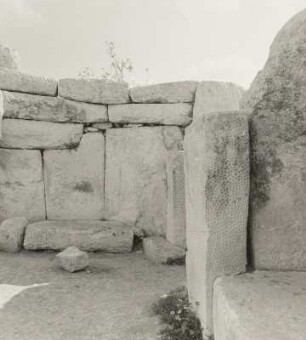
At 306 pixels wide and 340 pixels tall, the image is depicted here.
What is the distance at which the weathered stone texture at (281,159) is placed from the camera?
9.80 ft

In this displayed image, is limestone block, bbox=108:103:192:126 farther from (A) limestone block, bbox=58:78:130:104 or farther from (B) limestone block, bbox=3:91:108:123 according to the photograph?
(B) limestone block, bbox=3:91:108:123

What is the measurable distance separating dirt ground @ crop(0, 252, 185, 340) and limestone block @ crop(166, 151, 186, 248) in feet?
1.47

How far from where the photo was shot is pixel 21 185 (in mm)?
6812

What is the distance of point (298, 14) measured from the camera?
2.98 metres

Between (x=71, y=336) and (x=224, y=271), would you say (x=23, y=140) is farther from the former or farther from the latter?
(x=224, y=271)

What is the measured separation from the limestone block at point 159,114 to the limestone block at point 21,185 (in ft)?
4.85

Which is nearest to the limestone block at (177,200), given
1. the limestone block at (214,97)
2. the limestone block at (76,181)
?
the limestone block at (214,97)

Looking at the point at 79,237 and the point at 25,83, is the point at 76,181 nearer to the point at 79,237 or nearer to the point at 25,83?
the point at 79,237

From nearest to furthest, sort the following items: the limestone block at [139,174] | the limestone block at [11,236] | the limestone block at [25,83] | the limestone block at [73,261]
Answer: the limestone block at [73,261]
the limestone block at [11,236]
the limestone block at [25,83]
the limestone block at [139,174]

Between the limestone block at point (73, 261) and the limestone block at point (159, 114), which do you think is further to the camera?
the limestone block at point (159, 114)

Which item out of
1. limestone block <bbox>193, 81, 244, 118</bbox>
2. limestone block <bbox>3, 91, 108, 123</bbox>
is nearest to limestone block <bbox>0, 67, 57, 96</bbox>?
limestone block <bbox>3, 91, 108, 123</bbox>

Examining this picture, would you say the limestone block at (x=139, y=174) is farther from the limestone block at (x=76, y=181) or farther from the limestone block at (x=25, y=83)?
the limestone block at (x=25, y=83)

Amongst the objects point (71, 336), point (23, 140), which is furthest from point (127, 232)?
point (71, 336)

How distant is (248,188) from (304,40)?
0.99 metres
